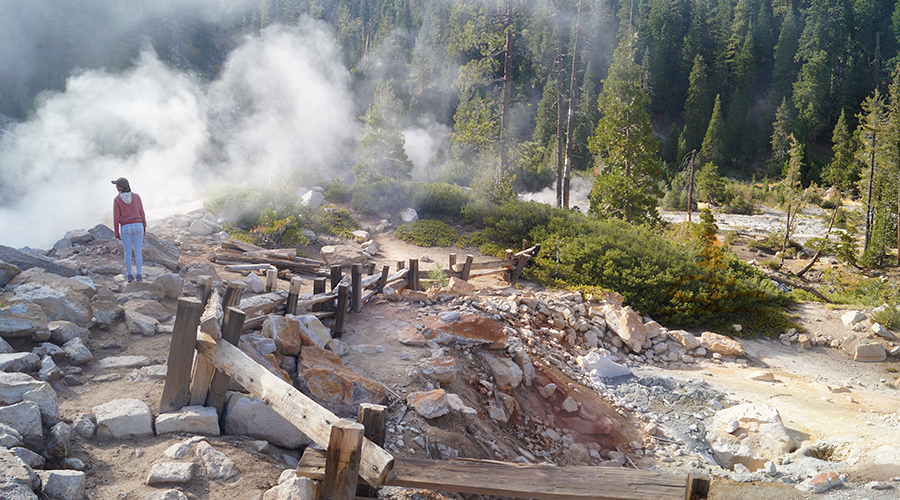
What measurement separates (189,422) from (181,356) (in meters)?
0.46

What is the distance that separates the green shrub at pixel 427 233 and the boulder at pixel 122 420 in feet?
34.4

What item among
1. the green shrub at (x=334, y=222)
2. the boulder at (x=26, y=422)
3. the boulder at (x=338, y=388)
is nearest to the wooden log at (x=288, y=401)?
the boulder at (x=338, y=388)

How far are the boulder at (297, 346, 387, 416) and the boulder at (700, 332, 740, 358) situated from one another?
22.3ft

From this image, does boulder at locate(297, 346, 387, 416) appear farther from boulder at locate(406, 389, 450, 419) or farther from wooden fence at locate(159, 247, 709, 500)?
wooden fence at locate(159, 247, 709, 500)

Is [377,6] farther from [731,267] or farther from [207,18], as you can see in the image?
[731,267]

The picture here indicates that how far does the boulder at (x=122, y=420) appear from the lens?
342 centimetres

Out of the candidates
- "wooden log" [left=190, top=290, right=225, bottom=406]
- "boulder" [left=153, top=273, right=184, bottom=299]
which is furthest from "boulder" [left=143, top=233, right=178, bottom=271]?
"wooden log" [left=190, top=290, right=225, bottom=406]

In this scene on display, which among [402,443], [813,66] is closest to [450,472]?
[402,443]

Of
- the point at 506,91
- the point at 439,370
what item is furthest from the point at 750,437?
the point at 506,91

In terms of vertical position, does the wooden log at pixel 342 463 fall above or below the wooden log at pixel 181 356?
below

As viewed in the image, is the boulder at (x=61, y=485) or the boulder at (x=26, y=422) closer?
the boulder at (x=61, y=485)

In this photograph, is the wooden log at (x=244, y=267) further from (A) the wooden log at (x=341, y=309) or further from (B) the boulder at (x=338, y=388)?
(B) the boulder at (x=338, y=388)

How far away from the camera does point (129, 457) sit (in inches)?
128

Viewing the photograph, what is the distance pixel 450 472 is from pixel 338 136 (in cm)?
3806
